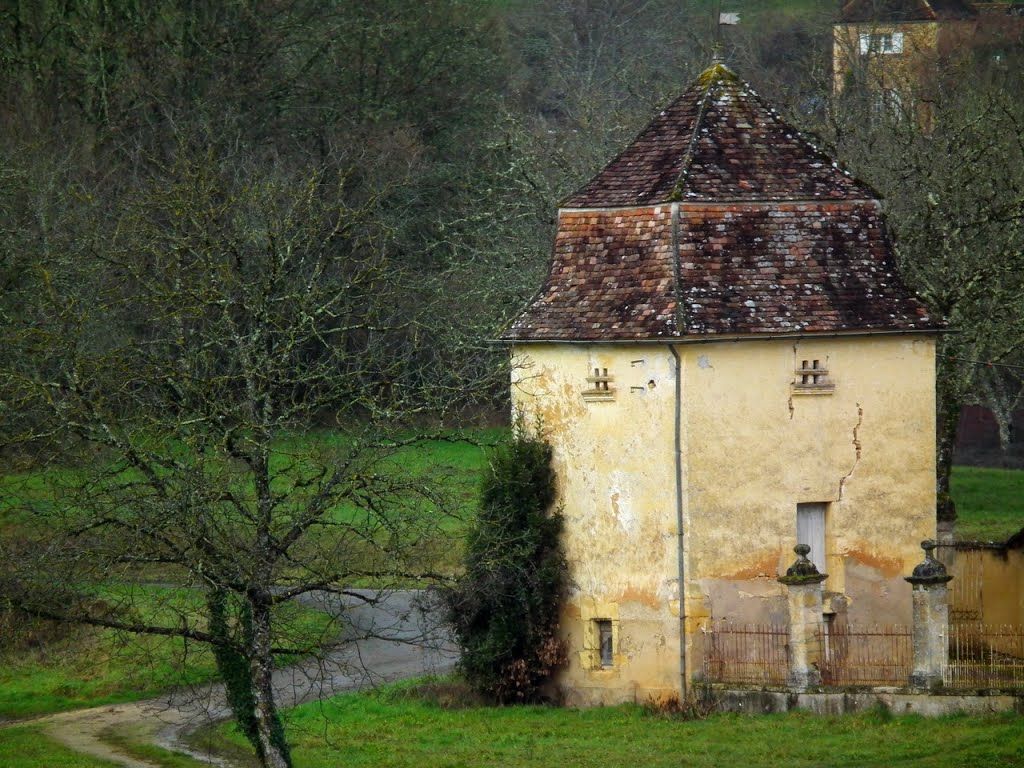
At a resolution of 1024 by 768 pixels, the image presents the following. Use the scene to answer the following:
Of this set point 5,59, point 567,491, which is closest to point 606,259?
point 567,491

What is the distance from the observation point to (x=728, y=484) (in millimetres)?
25062

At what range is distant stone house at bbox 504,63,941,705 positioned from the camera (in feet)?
82.0

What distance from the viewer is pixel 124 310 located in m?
33.3

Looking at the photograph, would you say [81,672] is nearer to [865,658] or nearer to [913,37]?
[865,658]

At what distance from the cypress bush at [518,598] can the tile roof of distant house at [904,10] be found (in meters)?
36.2

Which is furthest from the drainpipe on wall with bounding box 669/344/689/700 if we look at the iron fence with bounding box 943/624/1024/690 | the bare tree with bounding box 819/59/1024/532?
the bare tree with bounding box 819/59/1024/532

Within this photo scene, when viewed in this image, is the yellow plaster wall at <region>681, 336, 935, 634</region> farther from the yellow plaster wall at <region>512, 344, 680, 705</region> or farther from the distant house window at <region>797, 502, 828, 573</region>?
the yellow plaster wall at <region>512, 344, 680, 705</region>

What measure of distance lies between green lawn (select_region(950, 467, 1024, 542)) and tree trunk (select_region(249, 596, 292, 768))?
17.1 meters

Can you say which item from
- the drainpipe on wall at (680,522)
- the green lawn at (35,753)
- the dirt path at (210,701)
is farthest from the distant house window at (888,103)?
the green lawn at (35,753)

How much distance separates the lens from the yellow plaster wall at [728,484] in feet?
82.1

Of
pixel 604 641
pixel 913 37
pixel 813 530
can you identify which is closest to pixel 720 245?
pixel 813 530

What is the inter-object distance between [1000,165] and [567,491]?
43.5 ft

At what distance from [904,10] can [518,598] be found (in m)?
42.2

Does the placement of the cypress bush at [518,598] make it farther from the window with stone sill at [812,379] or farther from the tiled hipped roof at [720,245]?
the window with stone sill at [812,379]
